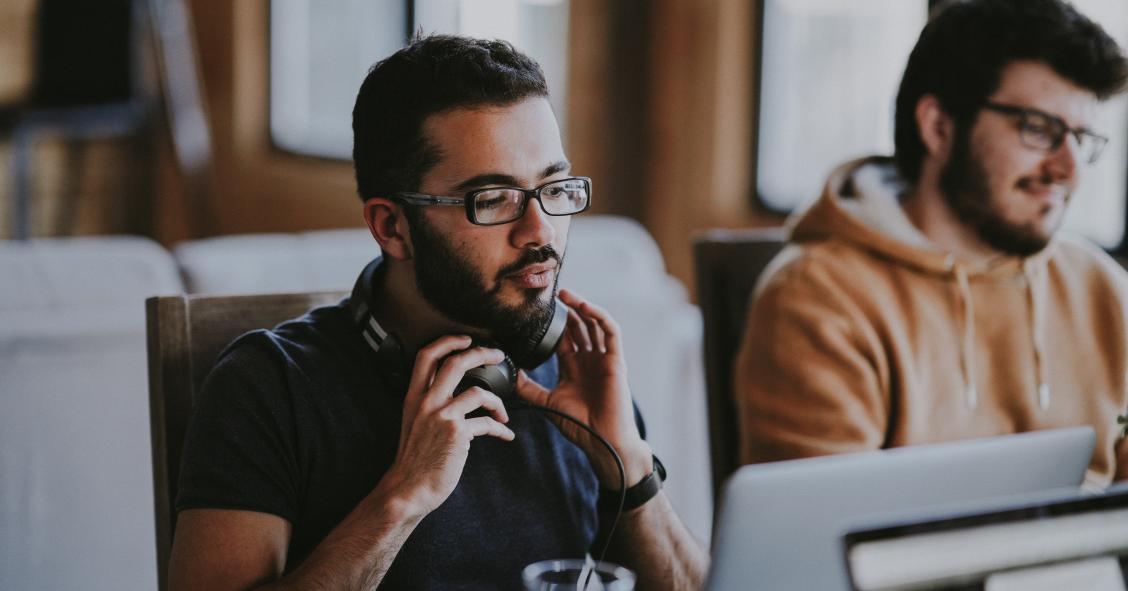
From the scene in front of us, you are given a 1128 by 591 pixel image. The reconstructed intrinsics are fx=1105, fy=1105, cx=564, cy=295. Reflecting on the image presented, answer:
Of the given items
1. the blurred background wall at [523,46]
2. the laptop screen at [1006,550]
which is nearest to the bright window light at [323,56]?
the blurred background wall at [523,46]

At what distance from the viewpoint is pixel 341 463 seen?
1.15m

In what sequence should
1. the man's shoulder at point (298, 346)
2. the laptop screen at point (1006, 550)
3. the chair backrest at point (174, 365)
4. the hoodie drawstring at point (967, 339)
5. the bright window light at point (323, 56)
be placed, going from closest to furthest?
1. the laptop screen at point (1006, 550)
2. the man's shoulder at point (298, 346)
3. the chair backrest at point (174, 365)
4. the hoodie drawstring at point (967, 339)
5. the bright window light at point (323, 56)

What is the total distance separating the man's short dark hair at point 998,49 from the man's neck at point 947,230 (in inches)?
5.0

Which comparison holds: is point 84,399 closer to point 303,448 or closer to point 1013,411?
point 303,448

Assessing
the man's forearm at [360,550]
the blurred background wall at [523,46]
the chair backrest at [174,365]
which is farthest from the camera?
the blurred background wall at [523,46]

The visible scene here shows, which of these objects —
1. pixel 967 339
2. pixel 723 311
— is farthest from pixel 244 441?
pixel 967 339

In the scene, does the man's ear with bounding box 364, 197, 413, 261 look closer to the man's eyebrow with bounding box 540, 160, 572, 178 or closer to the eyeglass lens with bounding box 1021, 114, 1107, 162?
the man's eyebrow with bounding box 540, 160, 572, 178

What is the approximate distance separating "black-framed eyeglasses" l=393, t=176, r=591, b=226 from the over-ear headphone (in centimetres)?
12

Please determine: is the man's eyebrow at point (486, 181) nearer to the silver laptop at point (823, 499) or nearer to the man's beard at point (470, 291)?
the man's beard at point (470, 291)

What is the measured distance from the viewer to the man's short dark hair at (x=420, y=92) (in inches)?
46.1

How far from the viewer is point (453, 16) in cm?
502

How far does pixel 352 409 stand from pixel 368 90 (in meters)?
0.35

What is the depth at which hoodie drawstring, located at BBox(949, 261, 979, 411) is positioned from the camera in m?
1.70

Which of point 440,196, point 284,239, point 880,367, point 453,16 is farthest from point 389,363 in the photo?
point 453,16
